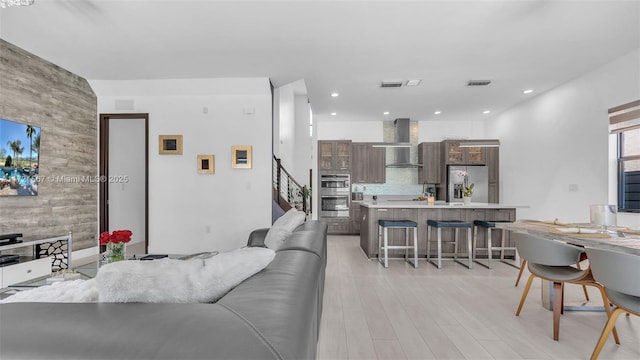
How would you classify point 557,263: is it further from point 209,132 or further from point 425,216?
point 209,132

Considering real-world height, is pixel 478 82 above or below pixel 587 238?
above

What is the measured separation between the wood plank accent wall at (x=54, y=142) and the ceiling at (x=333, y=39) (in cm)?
27

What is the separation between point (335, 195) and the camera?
7.45 meters

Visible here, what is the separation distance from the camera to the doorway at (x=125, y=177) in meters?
5.12

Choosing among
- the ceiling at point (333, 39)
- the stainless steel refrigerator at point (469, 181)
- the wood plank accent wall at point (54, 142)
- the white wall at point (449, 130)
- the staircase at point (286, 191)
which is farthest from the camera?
the white wall at point (449, 130)

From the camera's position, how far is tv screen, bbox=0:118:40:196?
3.52m

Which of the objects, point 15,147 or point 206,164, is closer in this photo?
point 15,147

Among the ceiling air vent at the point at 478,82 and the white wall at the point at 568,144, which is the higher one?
the ceiling air vent at the point at 478,82

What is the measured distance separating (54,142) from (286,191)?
385 cm

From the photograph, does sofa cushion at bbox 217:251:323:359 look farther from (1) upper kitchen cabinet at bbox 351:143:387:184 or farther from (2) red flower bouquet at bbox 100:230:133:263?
(1) upper kitchen cabinet at bbox 351:143:387:184

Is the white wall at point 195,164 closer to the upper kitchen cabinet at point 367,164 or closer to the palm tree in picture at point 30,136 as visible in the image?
the palm tree in picture at point 30,136

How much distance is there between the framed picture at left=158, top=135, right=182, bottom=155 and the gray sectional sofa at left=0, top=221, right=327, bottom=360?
459 centimetres

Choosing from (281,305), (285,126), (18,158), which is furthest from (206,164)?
(281,305)

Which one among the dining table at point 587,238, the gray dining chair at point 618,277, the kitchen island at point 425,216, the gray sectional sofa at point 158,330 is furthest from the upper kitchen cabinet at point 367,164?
the gray sectional sofa at point 158,330
